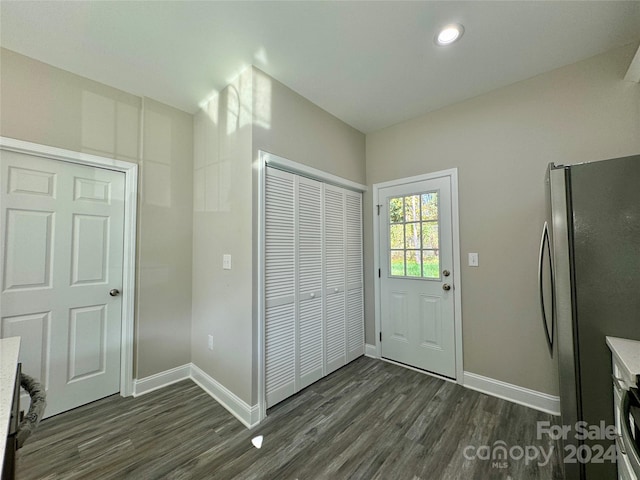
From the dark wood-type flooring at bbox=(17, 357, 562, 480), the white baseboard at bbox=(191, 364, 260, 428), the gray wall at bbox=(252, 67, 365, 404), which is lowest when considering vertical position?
the dark wood-type flooring at bbox=(17, 357, 562, 480)

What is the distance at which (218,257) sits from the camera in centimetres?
239

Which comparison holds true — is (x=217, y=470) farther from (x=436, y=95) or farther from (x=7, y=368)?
(x=436, y=95)

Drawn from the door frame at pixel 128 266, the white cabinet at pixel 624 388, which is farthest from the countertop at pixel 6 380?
the white cabinet at pixel 624 388

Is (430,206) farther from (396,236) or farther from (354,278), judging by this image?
(354,278)

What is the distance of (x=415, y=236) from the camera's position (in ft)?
9.18

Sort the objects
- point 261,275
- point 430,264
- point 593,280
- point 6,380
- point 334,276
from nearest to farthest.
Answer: point 6,380 < point 593,280 < point 261,275 < point 430,264 < point 334,276

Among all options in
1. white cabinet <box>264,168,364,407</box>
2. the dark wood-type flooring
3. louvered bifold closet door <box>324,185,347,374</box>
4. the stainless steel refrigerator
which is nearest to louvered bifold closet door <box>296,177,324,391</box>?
white cabinet <box>264,168,364,407</box>

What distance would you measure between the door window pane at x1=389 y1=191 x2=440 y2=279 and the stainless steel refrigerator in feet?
4.21

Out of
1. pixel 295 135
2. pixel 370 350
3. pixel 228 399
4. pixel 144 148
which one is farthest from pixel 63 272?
pixel 370 350

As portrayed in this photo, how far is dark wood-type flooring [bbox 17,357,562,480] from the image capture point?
1.55 m

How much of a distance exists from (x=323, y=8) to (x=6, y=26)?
205 cm

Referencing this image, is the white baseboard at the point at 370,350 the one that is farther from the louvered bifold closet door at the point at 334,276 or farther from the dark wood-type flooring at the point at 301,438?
the dark wood-type flooring at the point at 301,438

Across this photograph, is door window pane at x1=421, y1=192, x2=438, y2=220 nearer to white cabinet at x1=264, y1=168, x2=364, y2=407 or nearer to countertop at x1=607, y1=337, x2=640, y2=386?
white cabinet at x1=264, y1=168, x2=364, y2=407

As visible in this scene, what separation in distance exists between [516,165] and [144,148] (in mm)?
3351
